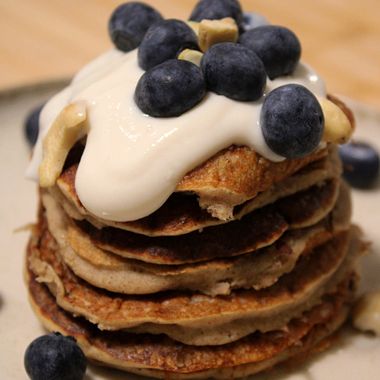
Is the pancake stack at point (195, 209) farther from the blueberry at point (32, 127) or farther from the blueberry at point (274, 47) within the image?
the blueberry at point (32, 127)

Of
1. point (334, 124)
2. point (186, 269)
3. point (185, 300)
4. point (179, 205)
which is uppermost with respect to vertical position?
point (334, 124)

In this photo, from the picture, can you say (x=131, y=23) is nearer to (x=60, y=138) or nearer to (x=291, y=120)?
(x=60, y=138)

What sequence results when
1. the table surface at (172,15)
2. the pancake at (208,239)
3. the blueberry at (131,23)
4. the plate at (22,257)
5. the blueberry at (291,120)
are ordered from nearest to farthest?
the blueberry at (291,120)
the pancake at (208,239)
the plate at (22,257)
the blueberry at (131,23)
the table surface at (172,15)

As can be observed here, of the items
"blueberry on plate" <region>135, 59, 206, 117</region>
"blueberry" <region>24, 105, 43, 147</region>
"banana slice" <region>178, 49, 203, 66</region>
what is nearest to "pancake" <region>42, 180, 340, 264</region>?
"blueberry on plate" <region>135, 59, 206, 117</region>

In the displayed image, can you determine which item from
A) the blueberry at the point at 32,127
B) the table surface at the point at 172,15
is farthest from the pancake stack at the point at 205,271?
the table surface at the point at 172,15

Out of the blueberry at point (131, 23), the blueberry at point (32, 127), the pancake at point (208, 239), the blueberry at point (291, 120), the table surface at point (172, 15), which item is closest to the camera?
the blueberry at point (291, 120)

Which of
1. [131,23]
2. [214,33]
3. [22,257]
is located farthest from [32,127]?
[214,33]

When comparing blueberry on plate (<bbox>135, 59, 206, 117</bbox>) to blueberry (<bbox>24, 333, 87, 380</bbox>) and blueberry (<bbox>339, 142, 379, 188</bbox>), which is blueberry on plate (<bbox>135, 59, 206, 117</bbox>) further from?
blueberry (<bbox>339, 142, 379, 188</bbox>)
